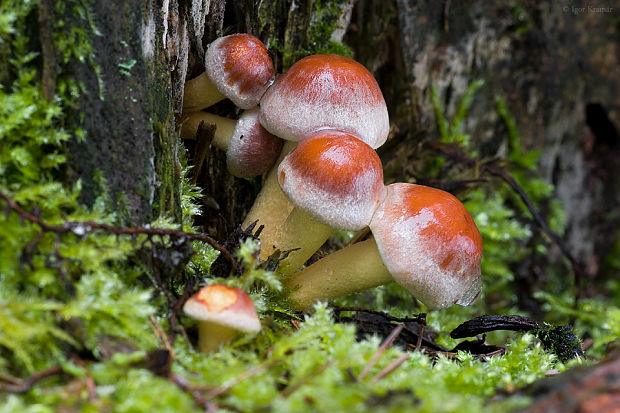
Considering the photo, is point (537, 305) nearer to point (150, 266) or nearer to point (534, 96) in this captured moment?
point (534, 96)

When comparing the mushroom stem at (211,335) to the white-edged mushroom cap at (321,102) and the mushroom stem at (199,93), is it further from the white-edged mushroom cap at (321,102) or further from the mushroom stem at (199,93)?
the mushroom stem at (199,93)

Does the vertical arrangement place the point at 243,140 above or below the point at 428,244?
above

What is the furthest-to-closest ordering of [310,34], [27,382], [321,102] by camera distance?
[310,34], [321,102], [27,382]

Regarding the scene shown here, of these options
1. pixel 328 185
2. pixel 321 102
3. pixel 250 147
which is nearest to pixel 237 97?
pixel 250 147

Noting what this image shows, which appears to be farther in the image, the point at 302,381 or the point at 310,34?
the point at 310,34

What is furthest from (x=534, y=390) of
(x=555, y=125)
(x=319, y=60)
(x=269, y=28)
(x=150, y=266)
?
(x=555, y=125)

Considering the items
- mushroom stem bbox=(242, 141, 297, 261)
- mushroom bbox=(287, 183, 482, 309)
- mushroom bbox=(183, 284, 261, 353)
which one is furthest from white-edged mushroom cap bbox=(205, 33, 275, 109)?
mushroom bbox=(183, 284, 261, 353)

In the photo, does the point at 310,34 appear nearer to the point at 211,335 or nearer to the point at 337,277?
the point at 337,277
